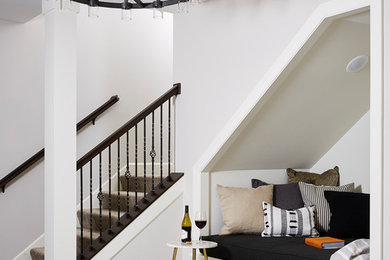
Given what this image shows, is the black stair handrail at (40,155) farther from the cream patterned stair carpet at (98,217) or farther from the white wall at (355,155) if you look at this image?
the white wall at (355,155)

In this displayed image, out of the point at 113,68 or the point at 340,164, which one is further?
the point at 113,68

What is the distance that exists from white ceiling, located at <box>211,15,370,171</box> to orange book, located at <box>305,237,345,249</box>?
2.91 ft

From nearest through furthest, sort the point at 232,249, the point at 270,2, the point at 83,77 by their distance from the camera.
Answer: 1. the point at 270,2
2. the point at 232,249
3. the point at 83,77

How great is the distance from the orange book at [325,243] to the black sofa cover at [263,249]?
5 centimetres

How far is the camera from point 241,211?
414cm

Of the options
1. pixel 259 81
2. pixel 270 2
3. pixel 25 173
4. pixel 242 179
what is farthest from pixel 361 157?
pixel 25 173

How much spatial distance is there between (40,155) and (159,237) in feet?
4.44

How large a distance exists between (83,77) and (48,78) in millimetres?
1432

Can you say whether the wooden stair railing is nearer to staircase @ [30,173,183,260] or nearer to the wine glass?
staircase @ [30,173,183,260]

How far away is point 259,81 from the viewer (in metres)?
3.69

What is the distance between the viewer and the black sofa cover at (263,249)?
137 inches

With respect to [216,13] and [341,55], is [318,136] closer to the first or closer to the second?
[341,55]

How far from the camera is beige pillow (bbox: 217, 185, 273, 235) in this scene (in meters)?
4.14

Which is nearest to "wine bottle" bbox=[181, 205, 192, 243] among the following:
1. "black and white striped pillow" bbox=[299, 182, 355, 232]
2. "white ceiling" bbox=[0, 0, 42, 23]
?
"black and white striped pillow" bbox=[299, 182, 355, 232]
